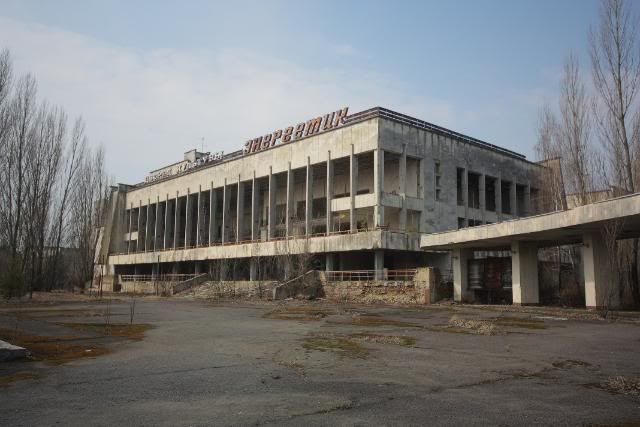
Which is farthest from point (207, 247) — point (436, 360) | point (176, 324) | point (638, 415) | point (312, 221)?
point (638, 415)

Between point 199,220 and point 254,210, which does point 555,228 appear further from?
point 199,220

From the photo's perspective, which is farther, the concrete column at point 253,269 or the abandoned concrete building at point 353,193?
the concrete column at point 253,269

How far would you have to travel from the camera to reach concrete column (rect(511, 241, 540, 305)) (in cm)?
2670

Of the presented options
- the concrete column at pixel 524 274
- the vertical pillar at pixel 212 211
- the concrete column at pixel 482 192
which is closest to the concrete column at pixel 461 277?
the concrete column at pixel 524 274

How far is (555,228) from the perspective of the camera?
2191 centimetres

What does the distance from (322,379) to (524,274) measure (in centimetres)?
2302

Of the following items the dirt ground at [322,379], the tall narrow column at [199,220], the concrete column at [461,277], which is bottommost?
the dirt ground at [322,379]

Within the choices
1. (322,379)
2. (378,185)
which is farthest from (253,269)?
(322,379)

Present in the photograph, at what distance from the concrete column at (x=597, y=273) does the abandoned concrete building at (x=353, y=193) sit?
43.9 feet

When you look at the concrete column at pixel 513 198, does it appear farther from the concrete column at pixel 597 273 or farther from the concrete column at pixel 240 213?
the concrete column at pixel 597 273

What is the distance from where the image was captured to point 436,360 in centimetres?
862

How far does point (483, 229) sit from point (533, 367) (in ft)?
63.3

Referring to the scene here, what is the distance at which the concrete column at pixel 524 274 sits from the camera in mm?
26698

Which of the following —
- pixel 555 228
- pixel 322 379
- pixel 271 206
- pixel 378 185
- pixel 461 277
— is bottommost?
pixel 322 379
